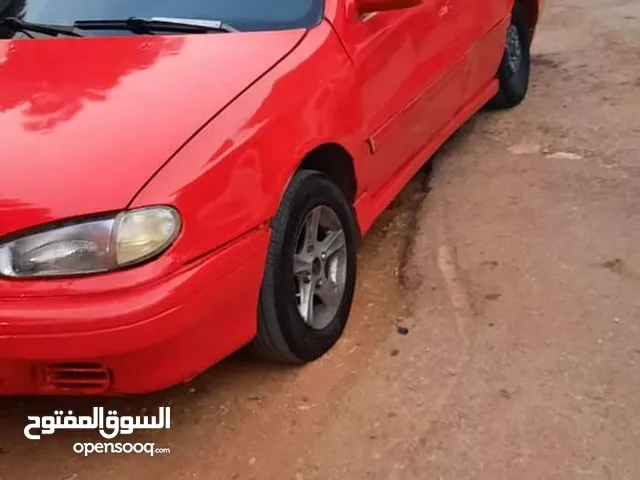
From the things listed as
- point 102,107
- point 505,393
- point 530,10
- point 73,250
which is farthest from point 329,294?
point 530,10

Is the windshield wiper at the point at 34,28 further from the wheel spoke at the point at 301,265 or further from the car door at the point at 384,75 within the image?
the wheel spoke at the point at 301,265

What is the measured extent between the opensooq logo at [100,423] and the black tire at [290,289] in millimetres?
428

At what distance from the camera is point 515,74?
6477mm

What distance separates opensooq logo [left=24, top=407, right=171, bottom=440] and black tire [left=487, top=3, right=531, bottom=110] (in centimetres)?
353

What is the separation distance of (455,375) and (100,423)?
1277mm

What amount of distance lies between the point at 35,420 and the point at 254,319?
0.91 metres

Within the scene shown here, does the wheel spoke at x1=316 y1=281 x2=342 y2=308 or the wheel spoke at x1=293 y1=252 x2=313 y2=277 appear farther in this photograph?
the wheel spoke at x1=316 y1=281 x2=342 y2=308

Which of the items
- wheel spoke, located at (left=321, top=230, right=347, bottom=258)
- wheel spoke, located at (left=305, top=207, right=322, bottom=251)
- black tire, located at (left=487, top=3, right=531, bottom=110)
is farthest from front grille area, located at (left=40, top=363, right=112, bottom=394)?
black tire, located at (left=487, top=3, right=531, bottom=110)

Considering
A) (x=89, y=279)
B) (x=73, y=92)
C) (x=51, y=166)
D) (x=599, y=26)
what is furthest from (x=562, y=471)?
(x=599, y=26)

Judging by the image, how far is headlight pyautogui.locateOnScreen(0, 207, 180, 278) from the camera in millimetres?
2969

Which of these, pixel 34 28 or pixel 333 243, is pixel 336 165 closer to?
pixel 333 243

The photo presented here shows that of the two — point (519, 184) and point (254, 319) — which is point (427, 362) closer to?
point (254, 319)

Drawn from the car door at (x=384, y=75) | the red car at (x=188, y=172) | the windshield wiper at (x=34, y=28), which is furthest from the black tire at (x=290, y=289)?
the windshield wiper at (x=34, y=28)

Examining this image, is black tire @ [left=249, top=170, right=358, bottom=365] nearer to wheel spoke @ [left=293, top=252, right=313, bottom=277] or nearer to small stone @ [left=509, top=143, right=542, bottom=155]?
wheel spoke @ [left=293, top=252, right=313, bottom=277]
